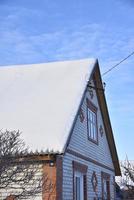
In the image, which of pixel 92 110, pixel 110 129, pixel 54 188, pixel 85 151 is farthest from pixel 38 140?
pixel 110 129

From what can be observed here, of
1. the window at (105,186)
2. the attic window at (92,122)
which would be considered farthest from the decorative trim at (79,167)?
the window at (105,186)

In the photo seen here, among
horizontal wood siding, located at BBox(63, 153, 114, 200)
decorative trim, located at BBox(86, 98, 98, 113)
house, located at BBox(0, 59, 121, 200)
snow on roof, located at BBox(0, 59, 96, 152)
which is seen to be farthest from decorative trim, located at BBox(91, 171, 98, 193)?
snow on roof, located at BBox(0, 59, 96, 152)

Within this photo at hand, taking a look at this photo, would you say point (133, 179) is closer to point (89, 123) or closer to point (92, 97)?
point (89, 123)

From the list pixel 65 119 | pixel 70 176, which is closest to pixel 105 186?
pixel 70 176

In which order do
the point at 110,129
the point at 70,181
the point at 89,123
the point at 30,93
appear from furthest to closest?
the point at 110,129 → the point at 89,123 → the point at 30,93 → the point at 70,181

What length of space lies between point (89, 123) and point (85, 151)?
1.52 m

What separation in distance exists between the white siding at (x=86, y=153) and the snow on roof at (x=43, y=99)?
3.94 ft

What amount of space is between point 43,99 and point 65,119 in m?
1.79

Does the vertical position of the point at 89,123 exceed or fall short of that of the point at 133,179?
it exceeds it

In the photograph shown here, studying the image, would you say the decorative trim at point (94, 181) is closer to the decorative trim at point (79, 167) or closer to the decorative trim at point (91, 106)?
the decorative trim at point (79, 167)

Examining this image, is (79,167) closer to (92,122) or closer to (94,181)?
(94,181)

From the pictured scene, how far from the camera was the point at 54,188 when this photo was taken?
12398mm

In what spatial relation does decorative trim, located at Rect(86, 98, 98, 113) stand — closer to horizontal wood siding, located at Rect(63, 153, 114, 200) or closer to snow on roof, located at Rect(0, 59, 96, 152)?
snow on roof, located at Rect(0, 59, 96, 152)

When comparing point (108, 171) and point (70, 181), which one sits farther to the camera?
point (108, 171)
